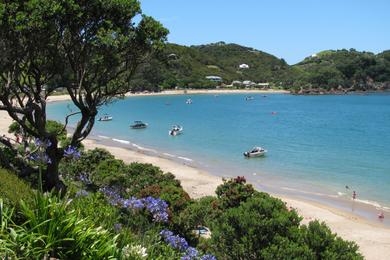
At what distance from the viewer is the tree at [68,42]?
11766 millimetres

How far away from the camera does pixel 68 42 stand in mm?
13922

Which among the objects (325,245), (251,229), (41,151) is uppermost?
(41,151)

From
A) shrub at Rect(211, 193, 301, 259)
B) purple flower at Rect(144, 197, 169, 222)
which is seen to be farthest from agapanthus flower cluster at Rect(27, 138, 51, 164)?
shrub at Rect(211, 193, 301, 259)

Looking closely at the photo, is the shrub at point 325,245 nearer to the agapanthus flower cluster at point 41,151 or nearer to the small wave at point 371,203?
the agapanthus flower cluster at point 41,151

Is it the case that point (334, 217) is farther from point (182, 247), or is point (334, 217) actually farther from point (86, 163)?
point (182, 247)

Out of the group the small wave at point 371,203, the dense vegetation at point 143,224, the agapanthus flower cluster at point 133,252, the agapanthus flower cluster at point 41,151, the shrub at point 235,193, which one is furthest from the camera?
the small wave at point 371,203

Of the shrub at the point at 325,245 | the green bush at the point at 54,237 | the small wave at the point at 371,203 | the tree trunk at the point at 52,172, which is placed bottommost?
the small wave at the point at 371,203

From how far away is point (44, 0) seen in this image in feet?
37.6

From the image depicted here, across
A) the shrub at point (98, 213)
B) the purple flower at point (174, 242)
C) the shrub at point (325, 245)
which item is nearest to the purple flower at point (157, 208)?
the purple flower at point (174, 242)

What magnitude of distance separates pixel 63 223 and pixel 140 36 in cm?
942

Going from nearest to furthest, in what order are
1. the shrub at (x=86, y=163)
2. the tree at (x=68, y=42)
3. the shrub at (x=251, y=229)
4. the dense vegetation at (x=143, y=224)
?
1. the dense vegetation at (x=143, y=224)
2. the shrub at (x=251, y=229)
3. the tree at (x=68, y=42)
4. the shrub at (x=86, y=163)

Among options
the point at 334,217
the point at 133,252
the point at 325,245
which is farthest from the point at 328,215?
the point at 133,252

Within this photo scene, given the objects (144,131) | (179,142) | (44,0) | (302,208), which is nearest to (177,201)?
(44,0)

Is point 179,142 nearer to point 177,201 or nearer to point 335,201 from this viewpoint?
point 335,201
